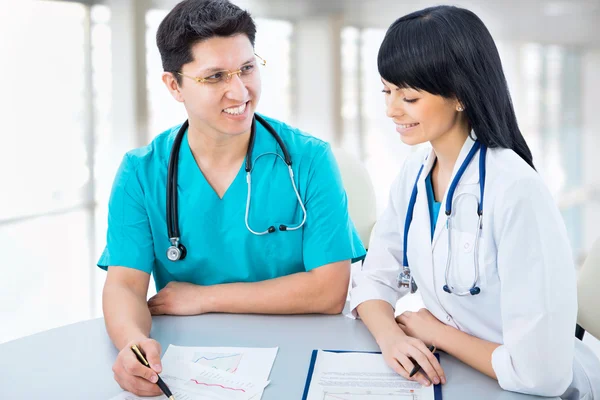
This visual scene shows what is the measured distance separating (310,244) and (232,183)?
214 mm

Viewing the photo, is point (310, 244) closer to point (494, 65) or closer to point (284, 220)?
point (284, 220)

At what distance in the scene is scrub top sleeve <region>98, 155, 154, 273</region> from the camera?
4.01 ft

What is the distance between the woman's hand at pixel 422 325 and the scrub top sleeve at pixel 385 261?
6 centimetres

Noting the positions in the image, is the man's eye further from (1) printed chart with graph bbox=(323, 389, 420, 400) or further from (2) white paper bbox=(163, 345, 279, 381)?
(1) printed chart with graph bbox=(323, 389, 420, 400)

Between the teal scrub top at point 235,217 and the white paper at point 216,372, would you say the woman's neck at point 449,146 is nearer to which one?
the teal scrub top at point 235,217

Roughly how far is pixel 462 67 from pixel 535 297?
37cm

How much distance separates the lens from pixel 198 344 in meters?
1.04

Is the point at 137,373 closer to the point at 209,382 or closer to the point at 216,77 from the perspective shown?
the point at 209,382

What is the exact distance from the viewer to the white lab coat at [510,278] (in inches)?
33.3

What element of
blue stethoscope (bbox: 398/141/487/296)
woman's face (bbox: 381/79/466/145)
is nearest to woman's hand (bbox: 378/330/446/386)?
blue stethoscope (bbox: 398/141/487/296)

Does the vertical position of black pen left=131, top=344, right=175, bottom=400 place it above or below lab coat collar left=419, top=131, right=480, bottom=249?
below

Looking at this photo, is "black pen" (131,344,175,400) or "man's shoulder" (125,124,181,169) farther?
"man's shoulder" (125,124,181,169)

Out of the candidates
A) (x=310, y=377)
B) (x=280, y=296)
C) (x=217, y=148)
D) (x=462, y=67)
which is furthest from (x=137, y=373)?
(x=462, y=67)

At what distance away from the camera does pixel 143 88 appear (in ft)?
9.23
